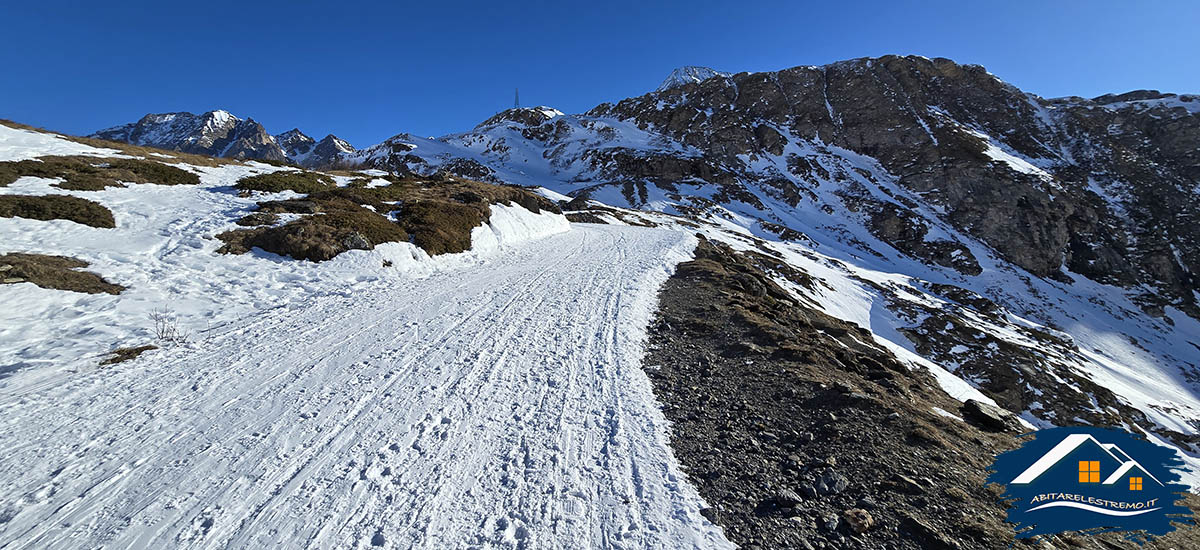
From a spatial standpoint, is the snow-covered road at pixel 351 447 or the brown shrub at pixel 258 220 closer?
the snow-covered road at pixel 351 447

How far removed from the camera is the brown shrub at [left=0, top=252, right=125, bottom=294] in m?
8.41

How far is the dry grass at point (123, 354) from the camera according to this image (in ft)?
22.3

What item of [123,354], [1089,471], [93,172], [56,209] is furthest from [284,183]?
[1089,471]

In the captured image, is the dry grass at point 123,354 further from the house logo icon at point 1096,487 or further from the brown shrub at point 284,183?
the brown shrub at point 284,183

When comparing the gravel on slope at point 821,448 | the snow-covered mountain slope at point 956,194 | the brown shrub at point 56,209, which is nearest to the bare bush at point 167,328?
the brown shrub at point 56,209

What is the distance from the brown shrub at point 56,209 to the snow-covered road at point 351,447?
8.11 m

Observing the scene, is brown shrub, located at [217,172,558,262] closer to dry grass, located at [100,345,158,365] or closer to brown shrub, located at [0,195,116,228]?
brown shrub, located at [0,195,116,228]

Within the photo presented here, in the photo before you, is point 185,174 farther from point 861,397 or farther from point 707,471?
point 861,397

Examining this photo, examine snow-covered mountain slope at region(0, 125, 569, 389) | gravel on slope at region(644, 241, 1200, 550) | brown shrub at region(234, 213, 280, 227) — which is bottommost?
gravel on slope at region(644, 241, 1200, 550)

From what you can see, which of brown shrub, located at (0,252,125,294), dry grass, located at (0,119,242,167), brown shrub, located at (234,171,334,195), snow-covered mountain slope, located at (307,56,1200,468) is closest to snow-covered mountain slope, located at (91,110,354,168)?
snow-covered mountain slope, located at (307,56,1200,468)

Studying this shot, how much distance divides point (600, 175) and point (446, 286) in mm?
80250

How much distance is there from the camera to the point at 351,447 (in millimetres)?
4977

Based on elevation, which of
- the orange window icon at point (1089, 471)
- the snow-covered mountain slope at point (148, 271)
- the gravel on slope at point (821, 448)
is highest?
the snow-covered mountain slope at point (148, 271)

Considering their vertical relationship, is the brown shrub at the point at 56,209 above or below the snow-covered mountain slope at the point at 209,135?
below
